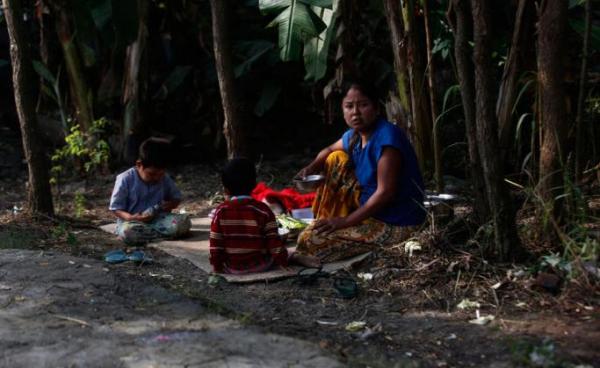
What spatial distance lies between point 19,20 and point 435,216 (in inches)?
130

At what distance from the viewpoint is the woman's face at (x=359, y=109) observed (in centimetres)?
453

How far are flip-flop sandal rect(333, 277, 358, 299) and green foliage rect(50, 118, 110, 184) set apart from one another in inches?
180

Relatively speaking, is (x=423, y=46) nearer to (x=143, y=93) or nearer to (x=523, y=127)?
(x=523, y=127)

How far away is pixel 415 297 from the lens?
3.86 metres

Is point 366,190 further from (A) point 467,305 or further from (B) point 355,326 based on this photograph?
(B) point 355,326

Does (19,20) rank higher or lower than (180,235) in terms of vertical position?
higher

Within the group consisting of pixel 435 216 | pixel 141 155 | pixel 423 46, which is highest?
pixel 423 46

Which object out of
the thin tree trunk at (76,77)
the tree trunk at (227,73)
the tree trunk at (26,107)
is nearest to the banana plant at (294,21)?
the tree trunk at (227,73)

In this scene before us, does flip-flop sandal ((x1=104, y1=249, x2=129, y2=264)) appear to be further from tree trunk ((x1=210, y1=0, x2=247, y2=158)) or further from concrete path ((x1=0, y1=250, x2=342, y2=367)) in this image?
tree trunk ((x1=210, y1=0, x2=247, y2=158))

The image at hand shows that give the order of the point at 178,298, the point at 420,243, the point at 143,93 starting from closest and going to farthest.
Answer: the point at 178,298 < the point at 420,243 < the point at 143,93

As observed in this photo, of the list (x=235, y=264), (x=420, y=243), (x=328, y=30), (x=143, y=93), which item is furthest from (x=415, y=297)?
(x=143, y=93)

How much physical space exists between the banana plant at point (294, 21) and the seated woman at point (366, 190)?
153 centimetres

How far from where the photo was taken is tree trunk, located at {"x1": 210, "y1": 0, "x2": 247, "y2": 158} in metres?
5.85

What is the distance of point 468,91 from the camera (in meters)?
4.11
